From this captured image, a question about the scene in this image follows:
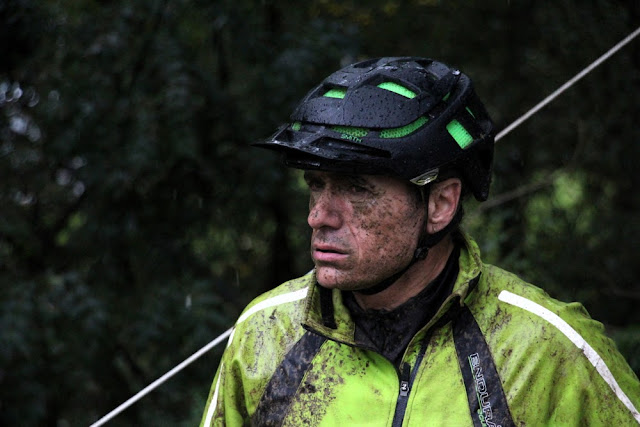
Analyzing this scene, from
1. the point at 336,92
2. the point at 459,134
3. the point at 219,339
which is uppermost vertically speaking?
→ the point at 336,92

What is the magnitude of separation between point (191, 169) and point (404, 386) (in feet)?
9.79

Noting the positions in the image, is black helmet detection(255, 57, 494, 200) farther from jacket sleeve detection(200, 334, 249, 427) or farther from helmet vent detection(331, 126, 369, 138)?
jacket sleeve detection(200, 334, 249, 427)

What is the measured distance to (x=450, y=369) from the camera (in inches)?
81.0

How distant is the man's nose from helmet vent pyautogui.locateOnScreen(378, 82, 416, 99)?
0.34m

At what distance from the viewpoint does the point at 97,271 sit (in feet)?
15.4

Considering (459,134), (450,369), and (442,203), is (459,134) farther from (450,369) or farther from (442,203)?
(450,369)

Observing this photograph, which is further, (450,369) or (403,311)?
(403,311)

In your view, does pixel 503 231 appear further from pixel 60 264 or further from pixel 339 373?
pixel 339 373

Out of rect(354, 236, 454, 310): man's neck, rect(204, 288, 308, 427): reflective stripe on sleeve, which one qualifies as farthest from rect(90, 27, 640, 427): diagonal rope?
rect(354, 236, 454, 310): man's neck

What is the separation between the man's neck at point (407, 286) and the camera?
2.26 meters

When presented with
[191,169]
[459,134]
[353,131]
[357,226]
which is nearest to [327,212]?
[357,226]

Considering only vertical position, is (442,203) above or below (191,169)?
above

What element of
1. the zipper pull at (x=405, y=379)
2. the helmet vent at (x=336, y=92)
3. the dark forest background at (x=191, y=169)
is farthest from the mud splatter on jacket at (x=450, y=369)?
the dark forest background at (x=191, y=169)

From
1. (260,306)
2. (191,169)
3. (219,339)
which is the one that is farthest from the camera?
(191,169)
